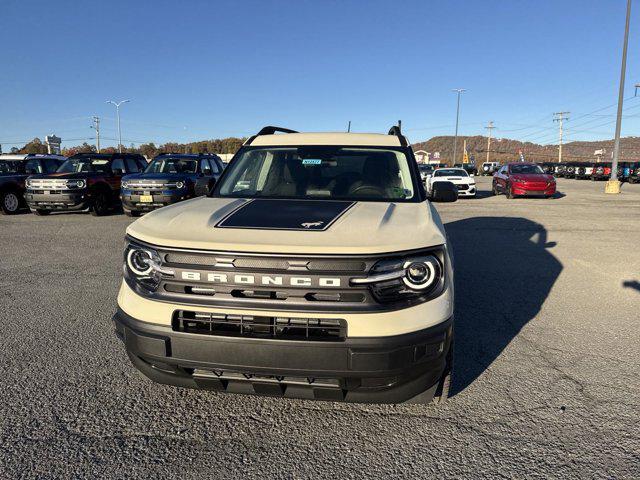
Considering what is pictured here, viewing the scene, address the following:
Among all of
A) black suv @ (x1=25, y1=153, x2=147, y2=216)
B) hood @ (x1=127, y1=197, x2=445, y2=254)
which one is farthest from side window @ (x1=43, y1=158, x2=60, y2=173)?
hood @ (x1=127, y1=197, x2=445, y2=254)

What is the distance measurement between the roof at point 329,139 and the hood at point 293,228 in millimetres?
1150

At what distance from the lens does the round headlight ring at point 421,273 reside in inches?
95.2

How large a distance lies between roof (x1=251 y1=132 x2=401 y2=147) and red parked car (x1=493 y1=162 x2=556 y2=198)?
17.6m

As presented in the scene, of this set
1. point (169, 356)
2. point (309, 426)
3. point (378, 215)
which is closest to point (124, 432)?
point (169, 356)

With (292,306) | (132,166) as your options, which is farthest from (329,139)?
(132,166)

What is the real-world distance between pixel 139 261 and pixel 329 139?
229 centimetres

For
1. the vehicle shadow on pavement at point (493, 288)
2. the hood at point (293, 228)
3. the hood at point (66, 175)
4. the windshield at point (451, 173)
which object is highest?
the windshield at point (451, 173)

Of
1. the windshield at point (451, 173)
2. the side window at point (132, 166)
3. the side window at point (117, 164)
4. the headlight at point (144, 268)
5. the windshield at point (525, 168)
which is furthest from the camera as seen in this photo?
the windshield at point (451, 173)

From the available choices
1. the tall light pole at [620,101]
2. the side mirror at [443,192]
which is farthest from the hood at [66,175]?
the tall light pole at [620,101]

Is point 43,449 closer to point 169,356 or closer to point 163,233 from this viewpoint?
point 169,356

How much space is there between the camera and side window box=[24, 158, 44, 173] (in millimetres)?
15375

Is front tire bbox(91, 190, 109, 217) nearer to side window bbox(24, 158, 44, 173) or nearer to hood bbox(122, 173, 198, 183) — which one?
hood bbox(122, 173, 198, 183)

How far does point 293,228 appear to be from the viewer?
2588 mm

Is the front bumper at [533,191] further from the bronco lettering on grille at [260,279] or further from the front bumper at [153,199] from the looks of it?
the bronco lettering on grille at [260,279]
